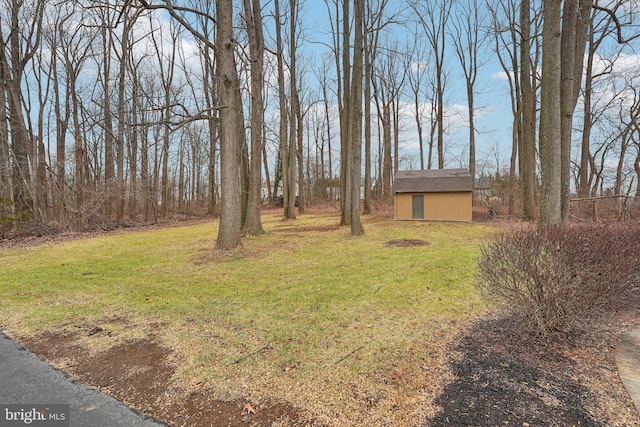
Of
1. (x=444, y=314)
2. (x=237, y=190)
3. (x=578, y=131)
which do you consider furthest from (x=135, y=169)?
(x=578, y=131)

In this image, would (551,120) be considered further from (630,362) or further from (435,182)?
(435,182)

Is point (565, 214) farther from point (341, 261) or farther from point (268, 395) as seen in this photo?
point (268, 395)

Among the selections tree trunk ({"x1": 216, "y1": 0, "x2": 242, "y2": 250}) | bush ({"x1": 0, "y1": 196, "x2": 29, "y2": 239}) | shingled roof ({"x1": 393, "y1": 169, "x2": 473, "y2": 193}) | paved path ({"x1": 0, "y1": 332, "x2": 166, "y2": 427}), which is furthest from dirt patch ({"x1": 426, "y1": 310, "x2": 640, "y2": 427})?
bush ({"x1": 0, "y1": 196, "x2": 29, "y2": 239})

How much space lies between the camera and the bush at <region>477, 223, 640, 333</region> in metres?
2.84

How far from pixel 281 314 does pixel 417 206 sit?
14.3 m

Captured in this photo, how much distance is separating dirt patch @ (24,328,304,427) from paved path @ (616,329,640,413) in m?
2.39

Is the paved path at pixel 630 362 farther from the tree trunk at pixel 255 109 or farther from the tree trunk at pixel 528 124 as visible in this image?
the tree trunk at pixel 528 124

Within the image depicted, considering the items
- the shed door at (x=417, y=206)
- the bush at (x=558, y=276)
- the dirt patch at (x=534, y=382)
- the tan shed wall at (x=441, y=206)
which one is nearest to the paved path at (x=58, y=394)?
the dirt patch at (x=534, y=382)

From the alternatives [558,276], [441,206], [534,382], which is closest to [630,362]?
[558,276]

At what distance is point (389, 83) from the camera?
85.7 ft

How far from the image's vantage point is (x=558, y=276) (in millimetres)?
2812

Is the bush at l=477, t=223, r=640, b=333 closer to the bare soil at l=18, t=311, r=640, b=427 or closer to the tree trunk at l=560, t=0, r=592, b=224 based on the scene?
the bare soil at l=18, t=311, r=640, b=427

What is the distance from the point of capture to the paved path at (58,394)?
2.17 meters

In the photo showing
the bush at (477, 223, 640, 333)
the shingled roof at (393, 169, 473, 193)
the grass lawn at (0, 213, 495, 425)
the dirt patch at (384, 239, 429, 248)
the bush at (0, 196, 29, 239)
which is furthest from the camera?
the shingled roof at (393, 169, 473, 193)
